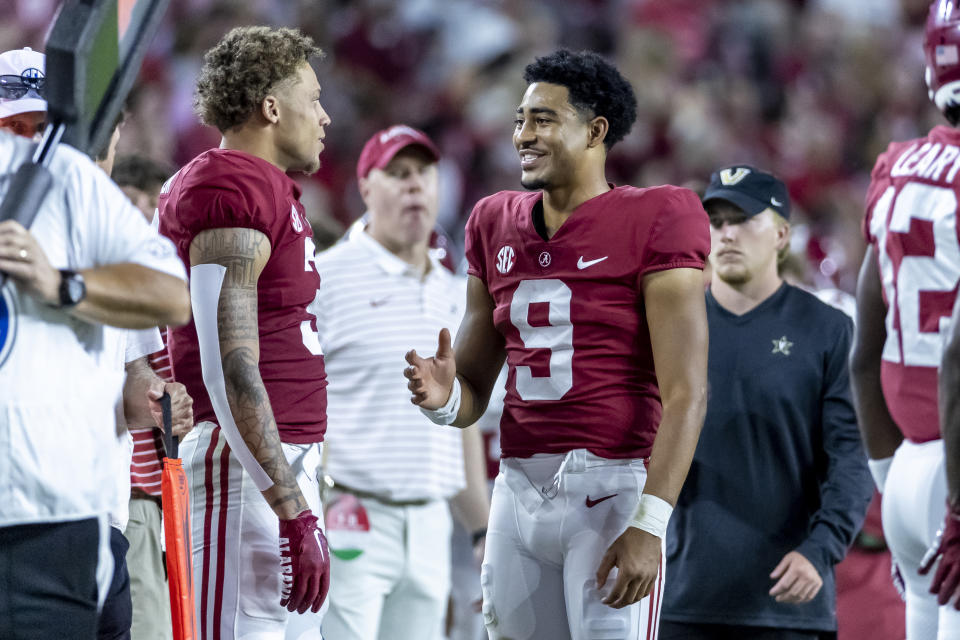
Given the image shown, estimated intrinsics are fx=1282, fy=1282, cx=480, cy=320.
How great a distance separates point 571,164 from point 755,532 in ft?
4.48

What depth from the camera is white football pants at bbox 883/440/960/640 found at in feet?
11.7

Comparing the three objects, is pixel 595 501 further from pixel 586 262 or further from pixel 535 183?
pixel 535 183

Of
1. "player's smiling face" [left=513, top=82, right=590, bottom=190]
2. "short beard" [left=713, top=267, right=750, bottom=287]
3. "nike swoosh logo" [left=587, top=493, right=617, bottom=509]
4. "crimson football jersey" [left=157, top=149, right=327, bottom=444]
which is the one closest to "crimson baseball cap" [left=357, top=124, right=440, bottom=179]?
"short beard" [left=713, top=267, right=750, bottom=287]

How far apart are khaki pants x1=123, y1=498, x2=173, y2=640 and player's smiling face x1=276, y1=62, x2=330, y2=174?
1.29 metres

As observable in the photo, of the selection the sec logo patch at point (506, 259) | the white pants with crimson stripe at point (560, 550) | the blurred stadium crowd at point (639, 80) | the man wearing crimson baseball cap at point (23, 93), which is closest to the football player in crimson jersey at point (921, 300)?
the white pants with crimson stripe at point (560, 550)

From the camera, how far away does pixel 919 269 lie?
144 inches

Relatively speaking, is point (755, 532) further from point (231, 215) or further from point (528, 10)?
point (528, 10)

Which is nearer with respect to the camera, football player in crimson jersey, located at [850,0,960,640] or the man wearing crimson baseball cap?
the man wearing crimson baseball cap

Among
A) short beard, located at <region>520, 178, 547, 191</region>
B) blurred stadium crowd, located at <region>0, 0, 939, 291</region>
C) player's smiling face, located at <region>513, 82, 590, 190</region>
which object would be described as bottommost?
short beard, located at <region>520, 178, 547, 191</region>

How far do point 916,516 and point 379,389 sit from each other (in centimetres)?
222

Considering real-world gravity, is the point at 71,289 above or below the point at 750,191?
below

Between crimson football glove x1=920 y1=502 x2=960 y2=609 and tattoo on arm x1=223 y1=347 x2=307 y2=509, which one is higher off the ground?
tattoo on arm x1=223 y1=347 x2=307 y2=509

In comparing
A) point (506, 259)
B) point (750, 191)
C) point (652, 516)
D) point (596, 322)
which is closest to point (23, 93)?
point (506, 259)

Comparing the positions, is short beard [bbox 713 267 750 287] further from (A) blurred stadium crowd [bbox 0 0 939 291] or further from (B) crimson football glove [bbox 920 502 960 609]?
(A) blurred stadium crowd [bbox 0 0 939 291]
